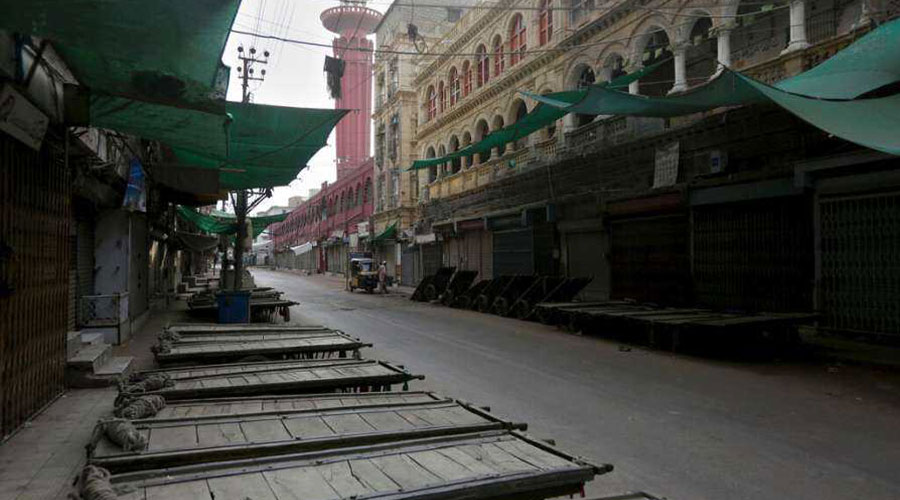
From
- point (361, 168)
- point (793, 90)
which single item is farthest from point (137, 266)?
point (361, 168)

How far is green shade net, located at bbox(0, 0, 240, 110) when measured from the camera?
13.4ft

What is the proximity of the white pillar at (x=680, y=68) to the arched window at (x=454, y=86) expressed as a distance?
56.7ft

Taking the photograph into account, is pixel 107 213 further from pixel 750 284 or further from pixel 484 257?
pixel 484 257

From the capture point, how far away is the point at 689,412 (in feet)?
21.6

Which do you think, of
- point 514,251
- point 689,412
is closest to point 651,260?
point 514,251

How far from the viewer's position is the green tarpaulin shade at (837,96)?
7465mm

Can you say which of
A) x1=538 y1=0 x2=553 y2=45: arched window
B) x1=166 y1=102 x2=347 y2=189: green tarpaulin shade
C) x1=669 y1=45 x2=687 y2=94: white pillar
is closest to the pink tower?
x1=538 y1=0 x2=553 y2=45: arched window

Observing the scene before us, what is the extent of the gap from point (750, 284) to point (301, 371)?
37.8 feet

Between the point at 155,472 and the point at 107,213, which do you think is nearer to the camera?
the point at 155,472

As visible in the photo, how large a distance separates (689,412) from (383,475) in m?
5.15

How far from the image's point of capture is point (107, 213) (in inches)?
463

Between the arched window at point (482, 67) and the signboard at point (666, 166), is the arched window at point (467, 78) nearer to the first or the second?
the arched window at point (482, 67)

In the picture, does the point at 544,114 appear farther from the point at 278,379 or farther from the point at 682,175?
the point at 278,379

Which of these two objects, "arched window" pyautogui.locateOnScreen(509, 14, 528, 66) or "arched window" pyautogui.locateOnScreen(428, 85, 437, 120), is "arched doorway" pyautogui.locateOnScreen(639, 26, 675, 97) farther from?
"arched window" pyautogui.locateOnScreen(428, 85, 437, 120)
